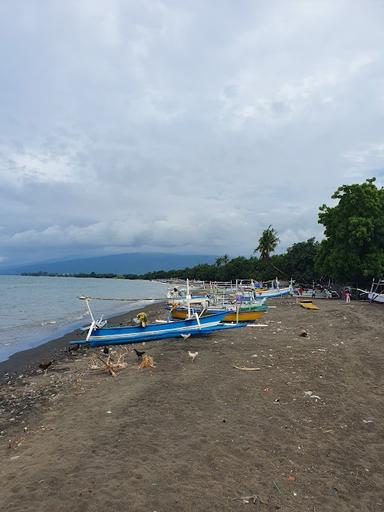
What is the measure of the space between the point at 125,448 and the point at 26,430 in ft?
9.78

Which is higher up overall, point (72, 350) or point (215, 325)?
point (215, 325)

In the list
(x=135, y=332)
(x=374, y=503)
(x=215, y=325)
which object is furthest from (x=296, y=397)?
(x=135, y=332)

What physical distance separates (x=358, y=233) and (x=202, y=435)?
3148cm

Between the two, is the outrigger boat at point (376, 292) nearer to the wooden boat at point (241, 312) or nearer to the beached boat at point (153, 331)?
the wooden boat at point (241, 312)

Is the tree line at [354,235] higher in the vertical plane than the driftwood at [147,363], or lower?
higher

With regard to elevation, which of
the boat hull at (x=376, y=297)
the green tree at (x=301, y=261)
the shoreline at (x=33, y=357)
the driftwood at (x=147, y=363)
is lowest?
the shoreline at (x=33, y=357)

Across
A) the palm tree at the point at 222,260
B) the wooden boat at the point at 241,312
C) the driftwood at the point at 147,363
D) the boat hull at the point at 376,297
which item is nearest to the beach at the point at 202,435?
the driftwood at the point at 147,363

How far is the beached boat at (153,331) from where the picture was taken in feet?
60.0

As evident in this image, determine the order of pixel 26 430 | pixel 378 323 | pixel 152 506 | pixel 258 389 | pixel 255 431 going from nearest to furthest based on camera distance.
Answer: pixel 152 506
pixel 255 431
pixel 26 430
pixel 258 389
pixel 378 323

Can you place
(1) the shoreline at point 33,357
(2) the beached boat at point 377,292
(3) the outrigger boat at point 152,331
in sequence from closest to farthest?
1. (1) the shoreline at point 33,357
2. (3) the outrigger boat at point 152,331
3. (2) the beached boat at point 377,292

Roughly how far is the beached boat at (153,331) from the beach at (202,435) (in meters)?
4.00

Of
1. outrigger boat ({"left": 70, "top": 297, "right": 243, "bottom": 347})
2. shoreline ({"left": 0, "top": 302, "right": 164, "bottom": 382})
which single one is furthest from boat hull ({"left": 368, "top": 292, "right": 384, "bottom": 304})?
shoreline ({"left": 0, "top": 302, "right": 164, "bottom": 382})

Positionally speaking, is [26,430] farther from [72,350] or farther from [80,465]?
[72,350]

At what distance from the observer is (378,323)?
21.1 metres
